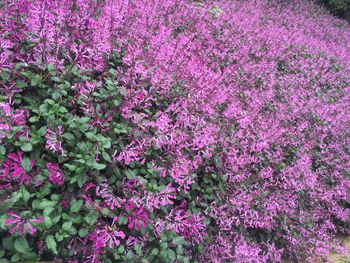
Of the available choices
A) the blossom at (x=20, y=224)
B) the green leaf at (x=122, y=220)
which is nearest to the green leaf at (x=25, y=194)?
the blossom at (x=20, y=224)

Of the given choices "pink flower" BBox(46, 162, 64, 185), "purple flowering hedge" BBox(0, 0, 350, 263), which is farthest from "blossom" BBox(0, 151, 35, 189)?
"pink flower" BBox(46, 162, 64, 185)

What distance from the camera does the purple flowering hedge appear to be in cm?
238

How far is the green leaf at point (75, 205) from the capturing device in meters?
2.36

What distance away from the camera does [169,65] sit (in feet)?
11.5

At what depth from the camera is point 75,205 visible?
2.38m

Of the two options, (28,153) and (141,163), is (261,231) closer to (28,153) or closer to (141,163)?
(141,163)

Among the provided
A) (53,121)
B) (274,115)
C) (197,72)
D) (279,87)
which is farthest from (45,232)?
(279,87)

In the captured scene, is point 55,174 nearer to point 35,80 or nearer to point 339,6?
point 35,80

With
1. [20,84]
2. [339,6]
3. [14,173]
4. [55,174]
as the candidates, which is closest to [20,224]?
[14,173]

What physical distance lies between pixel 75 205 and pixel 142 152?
0.71 metres

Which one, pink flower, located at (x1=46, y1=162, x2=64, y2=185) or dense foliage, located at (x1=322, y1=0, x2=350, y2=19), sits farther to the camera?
dense foliage, located at (x1=322, y1=0, x2=350, y2=19)

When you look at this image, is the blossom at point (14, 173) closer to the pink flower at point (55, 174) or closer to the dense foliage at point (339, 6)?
the pink flower at point (55, 174)

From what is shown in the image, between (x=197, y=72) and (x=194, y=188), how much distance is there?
1293 millimetres

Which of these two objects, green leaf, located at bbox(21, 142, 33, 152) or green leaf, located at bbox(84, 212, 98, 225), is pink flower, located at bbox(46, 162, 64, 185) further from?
green leaf, located at bbox(84, 212, 98, 225)
